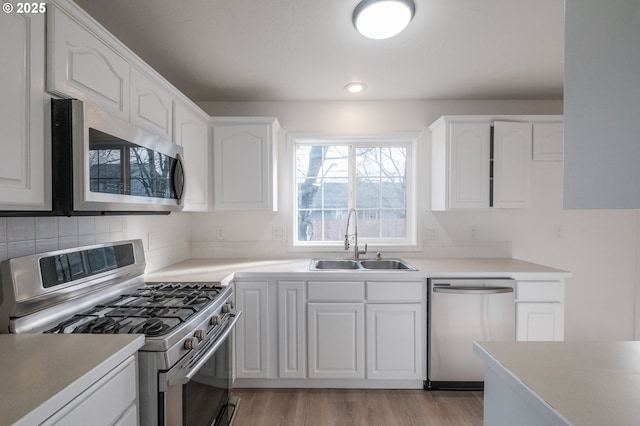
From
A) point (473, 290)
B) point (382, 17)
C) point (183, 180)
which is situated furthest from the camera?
point (473, 290)

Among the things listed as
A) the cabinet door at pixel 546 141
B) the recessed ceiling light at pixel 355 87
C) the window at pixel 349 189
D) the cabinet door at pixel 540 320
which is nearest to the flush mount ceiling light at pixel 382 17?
the recessed ceiling light at pixel 355 87

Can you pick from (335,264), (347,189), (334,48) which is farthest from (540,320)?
(334,48)

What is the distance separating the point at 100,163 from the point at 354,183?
2.14 m

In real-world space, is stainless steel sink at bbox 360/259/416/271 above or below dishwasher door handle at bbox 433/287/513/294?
above

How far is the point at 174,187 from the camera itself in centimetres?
177

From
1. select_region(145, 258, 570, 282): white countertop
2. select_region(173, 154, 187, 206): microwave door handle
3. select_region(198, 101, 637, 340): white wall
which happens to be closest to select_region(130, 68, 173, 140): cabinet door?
select_region(173, 154, 187, 206): microwave door handle

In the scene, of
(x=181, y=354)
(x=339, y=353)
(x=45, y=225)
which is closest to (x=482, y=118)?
(x=339, y=353)

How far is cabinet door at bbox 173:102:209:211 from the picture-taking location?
2.03 metres

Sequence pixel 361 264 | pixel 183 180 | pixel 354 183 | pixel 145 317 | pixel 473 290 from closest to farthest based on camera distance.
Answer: pixel 145 317 < pixel 183 180 < pixel 473 290 < pixel 361 264 < pixel 354 183

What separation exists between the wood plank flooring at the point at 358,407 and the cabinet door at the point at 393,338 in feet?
0.59

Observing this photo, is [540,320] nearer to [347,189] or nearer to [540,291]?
[540,291]

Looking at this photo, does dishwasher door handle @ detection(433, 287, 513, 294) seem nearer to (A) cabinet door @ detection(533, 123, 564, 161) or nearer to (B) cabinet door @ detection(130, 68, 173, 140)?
(A) cabinet door @ detection(533, 123, 564, 161)

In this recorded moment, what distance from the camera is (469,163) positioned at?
2.49m

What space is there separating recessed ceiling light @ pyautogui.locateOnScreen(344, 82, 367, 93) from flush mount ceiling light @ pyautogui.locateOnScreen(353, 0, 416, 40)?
76 centimetres
